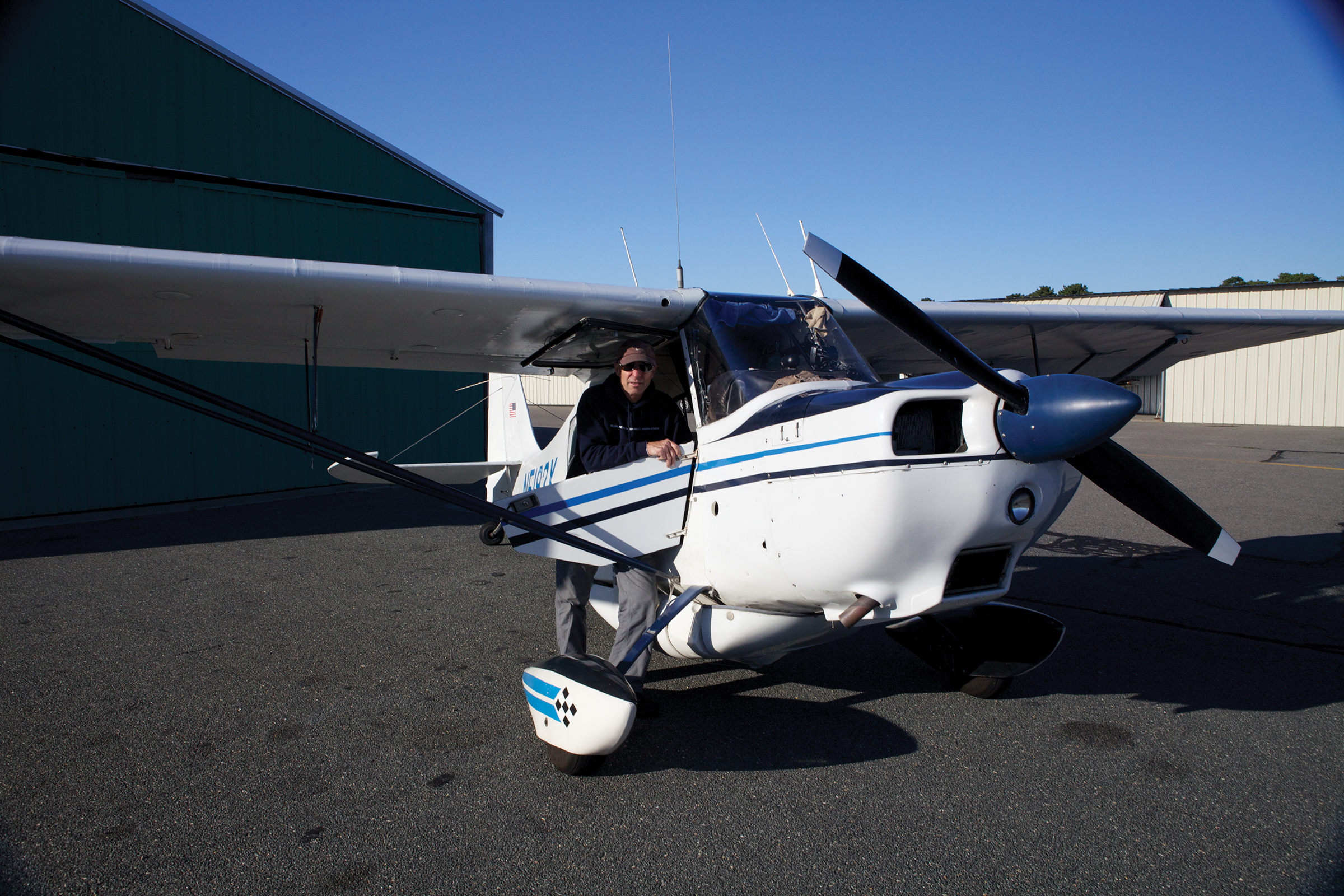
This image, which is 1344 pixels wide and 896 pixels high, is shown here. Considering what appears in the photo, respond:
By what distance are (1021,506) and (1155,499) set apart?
1.13 metres

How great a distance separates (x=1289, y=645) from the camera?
172 inches

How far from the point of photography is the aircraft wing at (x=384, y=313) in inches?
128

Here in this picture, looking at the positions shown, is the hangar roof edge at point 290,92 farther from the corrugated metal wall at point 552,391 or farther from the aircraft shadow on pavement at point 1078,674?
the corrugated metal wall at point 552,391

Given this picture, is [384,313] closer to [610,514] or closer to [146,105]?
[610,514]

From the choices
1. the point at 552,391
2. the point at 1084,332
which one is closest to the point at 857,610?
the point at 1084,332

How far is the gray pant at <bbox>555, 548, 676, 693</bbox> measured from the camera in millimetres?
3527

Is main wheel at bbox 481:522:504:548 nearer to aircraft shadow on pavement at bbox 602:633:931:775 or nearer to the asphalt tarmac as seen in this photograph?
the asphalt tarmac

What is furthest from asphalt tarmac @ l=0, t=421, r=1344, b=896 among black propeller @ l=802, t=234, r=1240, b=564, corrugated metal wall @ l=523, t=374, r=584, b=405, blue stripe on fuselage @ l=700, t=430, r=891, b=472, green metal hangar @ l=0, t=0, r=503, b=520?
corrugated metal wall @ l=523, t=374, r=584, b=405

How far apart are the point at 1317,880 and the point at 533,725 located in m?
2.87

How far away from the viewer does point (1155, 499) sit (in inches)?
130

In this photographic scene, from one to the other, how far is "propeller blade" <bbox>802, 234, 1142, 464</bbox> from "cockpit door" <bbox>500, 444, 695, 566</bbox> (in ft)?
4.14

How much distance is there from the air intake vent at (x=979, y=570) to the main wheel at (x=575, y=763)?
1.52 meters

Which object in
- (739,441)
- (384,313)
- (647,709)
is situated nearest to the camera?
(739,441)

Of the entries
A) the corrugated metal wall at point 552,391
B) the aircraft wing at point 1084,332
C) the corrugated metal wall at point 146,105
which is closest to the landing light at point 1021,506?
the aircraft wing at point 1084,332
